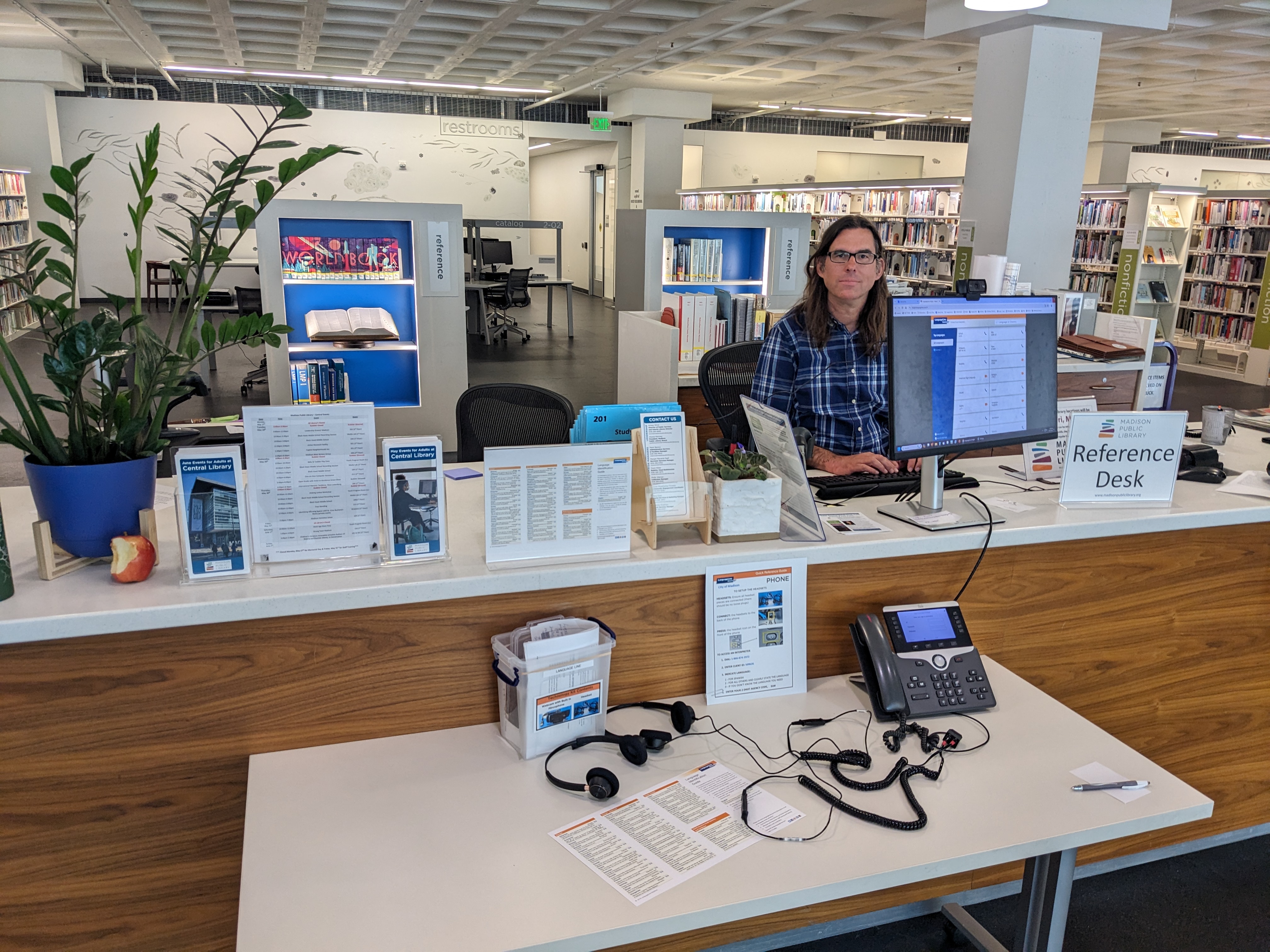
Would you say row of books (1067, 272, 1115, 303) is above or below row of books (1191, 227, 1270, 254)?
below

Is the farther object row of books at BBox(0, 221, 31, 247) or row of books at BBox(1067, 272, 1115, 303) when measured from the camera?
row of books at BBox(0, 221, 31, 247)

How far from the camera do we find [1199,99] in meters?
13.0

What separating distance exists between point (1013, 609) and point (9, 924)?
6.97ft

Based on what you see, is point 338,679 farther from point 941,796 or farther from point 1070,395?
point 1070,395

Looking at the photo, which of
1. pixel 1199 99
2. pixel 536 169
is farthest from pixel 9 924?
pixel 536 169

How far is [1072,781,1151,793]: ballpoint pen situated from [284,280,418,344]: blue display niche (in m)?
5.68

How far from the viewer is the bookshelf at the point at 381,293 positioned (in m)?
6.08

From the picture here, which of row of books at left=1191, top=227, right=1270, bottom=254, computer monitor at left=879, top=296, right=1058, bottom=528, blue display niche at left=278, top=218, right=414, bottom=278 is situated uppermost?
row of books at left=1191, top=227, right=1270, bottom=254

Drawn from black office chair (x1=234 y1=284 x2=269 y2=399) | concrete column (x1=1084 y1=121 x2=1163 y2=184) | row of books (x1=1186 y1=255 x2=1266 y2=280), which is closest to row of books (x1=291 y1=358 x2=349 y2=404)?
black office chair (x1=234 y1=284 x2=269 y2=399)

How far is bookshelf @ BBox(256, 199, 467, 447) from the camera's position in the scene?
6082mm

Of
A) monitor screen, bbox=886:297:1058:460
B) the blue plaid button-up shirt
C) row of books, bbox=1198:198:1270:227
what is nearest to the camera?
monitor screen, bbox=886:297:1058:460

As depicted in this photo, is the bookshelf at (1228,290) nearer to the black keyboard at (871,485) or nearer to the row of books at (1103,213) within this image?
the row of books at (1103,213)

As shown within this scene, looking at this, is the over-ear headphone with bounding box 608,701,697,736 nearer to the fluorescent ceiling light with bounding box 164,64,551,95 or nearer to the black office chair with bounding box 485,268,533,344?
the black office chair with bounding box 485,268,533,344

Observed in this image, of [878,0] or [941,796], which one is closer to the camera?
[941,796]
